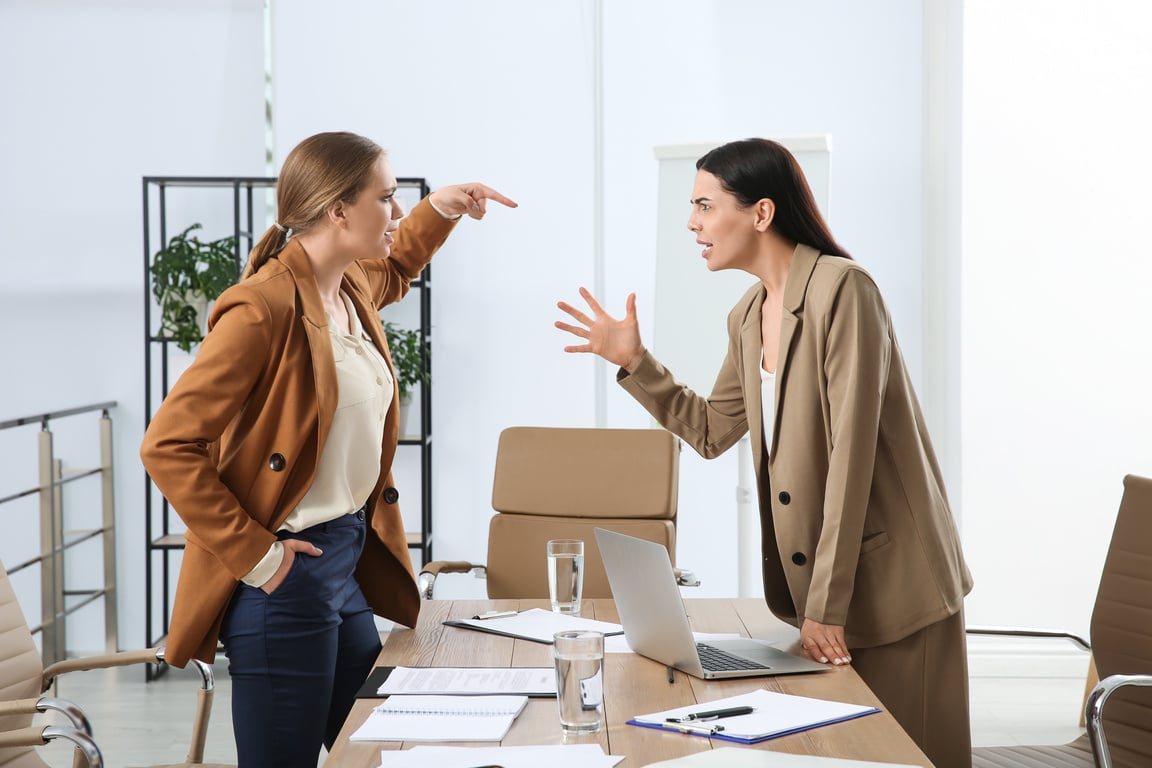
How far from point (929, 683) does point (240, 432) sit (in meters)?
1.24

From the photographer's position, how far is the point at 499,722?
1.44 meters

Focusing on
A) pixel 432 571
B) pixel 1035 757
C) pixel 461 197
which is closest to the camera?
pixel 1035 757

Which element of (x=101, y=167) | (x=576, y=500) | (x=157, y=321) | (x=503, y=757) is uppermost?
(x=101, y=167)

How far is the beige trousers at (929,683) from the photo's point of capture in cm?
183

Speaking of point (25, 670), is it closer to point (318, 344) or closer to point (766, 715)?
point (318, 344)

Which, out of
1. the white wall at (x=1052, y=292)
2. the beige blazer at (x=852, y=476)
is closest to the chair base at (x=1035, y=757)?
the beige blazer at (x=852, y=476)

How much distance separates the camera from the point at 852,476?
175 cm

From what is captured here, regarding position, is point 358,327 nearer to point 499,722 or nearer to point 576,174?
point 499,722

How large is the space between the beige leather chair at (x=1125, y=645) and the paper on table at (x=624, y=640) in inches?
23.5

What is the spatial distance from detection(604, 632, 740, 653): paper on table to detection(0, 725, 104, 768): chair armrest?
80cm

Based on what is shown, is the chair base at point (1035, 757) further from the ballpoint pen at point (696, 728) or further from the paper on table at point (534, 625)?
the ballpoint pen at point (696, 728)

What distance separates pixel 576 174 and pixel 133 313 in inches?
76.8

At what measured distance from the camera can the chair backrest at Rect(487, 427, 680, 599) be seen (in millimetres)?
2887

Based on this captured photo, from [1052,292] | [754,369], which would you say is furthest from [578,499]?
[1052,292]
